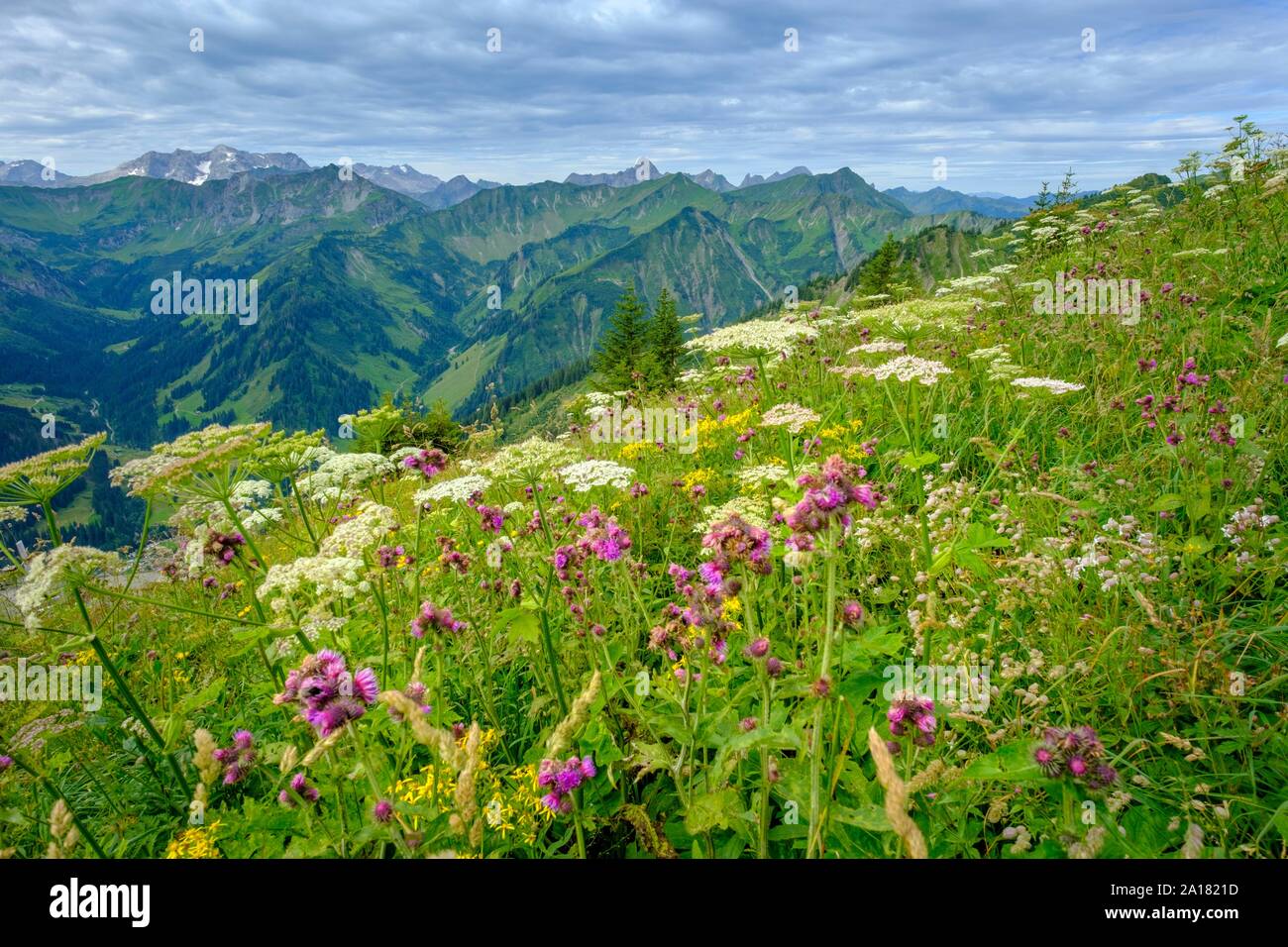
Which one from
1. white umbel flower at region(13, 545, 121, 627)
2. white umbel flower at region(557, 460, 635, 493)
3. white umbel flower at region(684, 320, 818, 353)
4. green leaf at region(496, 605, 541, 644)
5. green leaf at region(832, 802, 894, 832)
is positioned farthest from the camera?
white umbel flower at region(684, 320, 818, 353)

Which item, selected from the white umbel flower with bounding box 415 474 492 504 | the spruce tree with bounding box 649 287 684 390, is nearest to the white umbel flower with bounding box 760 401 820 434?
the white umbel flower with bounding box 415 474 492 504

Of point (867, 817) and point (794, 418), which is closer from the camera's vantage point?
point (867, 817)

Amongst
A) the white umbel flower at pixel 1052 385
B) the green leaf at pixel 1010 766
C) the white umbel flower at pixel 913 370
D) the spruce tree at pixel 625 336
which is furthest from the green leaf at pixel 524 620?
the spruce tree at pixel 625 336

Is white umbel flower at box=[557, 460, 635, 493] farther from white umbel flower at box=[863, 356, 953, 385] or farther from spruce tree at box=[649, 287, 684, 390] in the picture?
spruce tree at box=[649, 287, 684, 390]

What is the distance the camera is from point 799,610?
5.32 metres

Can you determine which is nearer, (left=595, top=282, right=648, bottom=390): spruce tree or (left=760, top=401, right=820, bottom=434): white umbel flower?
(left=760, top=401, right=820, bottom=434): white umbel flower

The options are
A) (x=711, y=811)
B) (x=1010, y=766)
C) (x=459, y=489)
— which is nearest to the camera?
(x=1010, y=766)

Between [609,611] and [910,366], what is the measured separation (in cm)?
345

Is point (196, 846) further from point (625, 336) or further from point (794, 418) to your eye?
point (625, 336)

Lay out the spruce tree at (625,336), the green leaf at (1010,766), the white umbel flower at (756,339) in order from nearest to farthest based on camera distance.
→ the green leaf at (1010,766)
the white umbel flower at (756,339)
the spruce tree at (625,336)

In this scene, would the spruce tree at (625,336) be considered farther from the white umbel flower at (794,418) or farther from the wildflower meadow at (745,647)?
the white umbel flower at (794,418)

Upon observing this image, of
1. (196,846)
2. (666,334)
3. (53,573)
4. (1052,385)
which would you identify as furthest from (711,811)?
(666,334)
